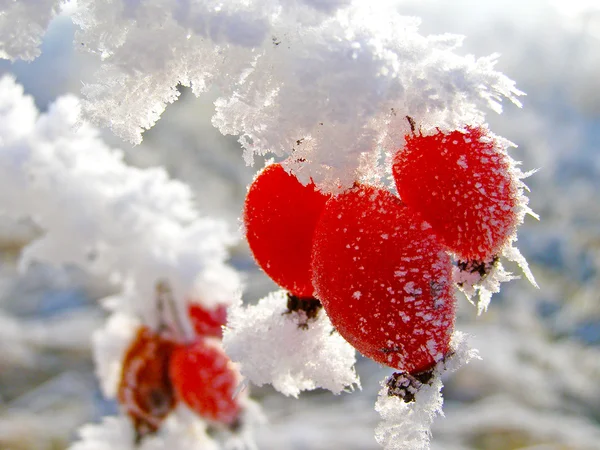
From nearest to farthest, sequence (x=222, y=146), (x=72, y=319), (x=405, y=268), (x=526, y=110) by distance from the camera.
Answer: (x=405, y=268)
(x=72, y=319)
(x=526, y=110)
(x=222, y=146)

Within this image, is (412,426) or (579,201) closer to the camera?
(412,426)

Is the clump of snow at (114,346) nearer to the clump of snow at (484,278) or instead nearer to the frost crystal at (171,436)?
the frost crystal at (171,436)

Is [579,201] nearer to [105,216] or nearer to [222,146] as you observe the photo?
[222,146]

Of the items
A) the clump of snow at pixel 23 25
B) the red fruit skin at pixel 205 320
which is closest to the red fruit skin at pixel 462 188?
the clump of snow at pixel 23 25

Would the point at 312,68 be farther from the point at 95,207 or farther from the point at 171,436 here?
the point at 171,436

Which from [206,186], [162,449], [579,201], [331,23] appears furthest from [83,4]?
[579,201]

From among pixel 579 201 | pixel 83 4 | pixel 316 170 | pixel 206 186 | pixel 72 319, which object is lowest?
pixel 316 170

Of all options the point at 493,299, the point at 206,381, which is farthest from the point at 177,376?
the point at 493,299
